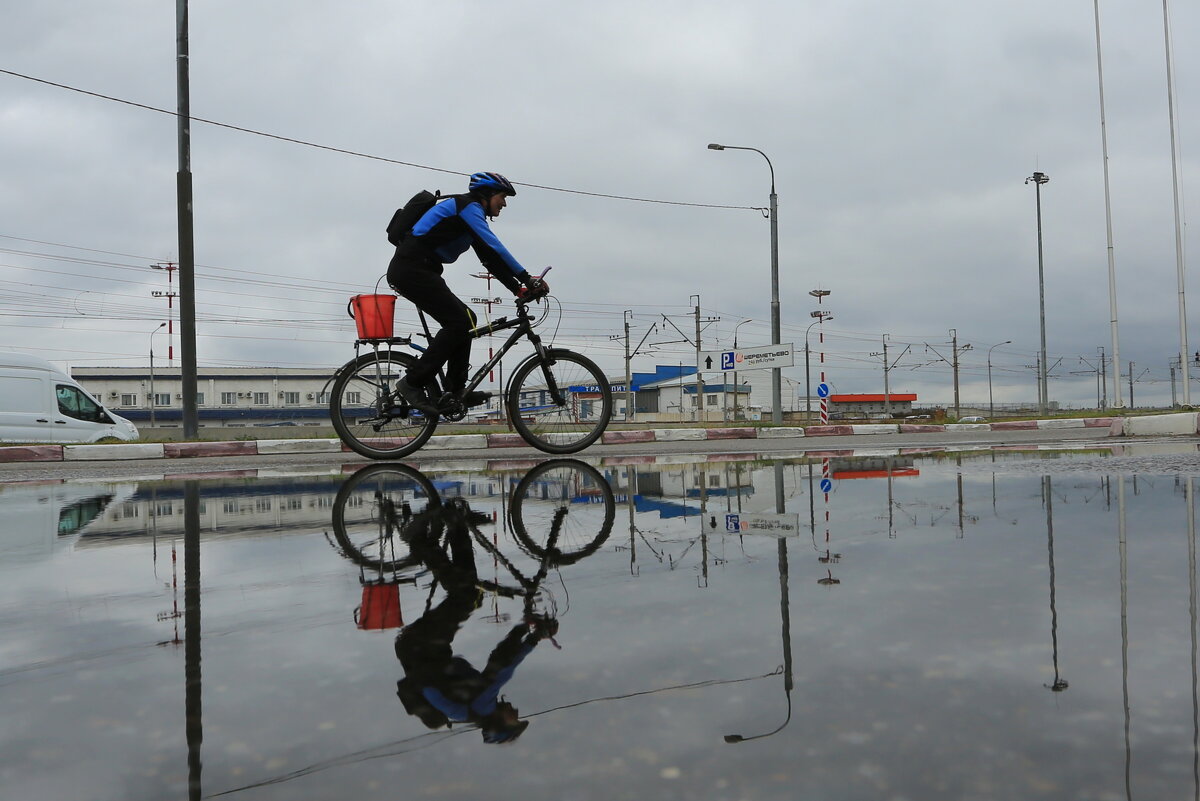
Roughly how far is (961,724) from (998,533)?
6.22 feet

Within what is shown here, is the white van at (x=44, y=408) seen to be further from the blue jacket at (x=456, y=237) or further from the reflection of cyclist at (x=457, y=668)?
the reflection of cyclist at (x=457, y=668)

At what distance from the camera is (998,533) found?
296cm

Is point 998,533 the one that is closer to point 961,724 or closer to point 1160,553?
point 1160,553

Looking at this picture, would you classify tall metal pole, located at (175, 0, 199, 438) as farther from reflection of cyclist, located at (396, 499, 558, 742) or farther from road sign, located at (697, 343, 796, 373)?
road sign, located at (697, 343, 796, 373)

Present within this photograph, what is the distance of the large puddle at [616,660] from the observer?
117 centimetres

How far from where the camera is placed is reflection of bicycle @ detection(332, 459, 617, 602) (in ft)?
8.79

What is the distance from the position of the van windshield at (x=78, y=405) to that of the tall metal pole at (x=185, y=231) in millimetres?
5638

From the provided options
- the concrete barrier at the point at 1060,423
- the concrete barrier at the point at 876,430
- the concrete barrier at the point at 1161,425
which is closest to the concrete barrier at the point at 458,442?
the concrete barrier at the point at 1161,425

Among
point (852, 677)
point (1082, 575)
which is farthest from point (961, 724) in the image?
point (1082, 575)

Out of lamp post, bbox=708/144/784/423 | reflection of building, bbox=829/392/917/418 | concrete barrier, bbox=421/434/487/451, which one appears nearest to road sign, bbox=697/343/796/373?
lamp post, bbox=708/144/784/423

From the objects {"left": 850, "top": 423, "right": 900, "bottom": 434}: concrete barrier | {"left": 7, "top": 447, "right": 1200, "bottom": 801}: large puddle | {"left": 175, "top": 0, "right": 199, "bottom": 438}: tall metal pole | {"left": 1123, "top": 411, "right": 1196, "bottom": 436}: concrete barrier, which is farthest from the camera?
{"left": 850, "top": 423, "right": 900, "bottom": 434}: concrete barrier

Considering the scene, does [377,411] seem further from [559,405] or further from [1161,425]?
[1161,425]

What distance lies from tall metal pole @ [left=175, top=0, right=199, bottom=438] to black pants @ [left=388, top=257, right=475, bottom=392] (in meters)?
8.05

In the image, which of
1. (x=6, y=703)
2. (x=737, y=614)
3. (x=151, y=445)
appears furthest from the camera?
(x=151, y=445)
